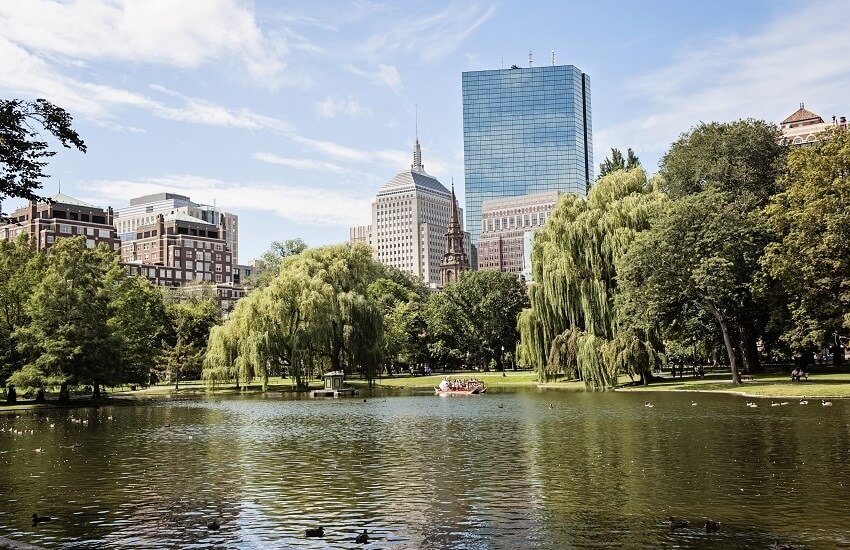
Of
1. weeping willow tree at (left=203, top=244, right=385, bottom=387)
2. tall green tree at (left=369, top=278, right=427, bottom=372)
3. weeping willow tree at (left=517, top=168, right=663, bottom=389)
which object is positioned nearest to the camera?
weeping willow tree at (left=517, top=168, right=663, bottom=389)

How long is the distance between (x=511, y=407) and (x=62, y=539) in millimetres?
32585

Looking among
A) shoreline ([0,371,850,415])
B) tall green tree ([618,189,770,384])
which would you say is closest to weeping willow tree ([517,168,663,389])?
shoreline ([0,371,850,415])

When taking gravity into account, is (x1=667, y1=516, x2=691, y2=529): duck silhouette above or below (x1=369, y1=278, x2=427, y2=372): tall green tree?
below

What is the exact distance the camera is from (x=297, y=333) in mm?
69438

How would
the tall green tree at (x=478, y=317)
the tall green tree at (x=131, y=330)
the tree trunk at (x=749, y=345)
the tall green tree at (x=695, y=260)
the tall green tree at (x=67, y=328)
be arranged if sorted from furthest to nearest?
the tall green tree at (x=478, y=317)
the tall green tree at (x=131, y=330)
the tree trunk at (x=749, y=345)
the tall green tree at (x=67, y=328)
the tall green tree at (x=695, y=260)

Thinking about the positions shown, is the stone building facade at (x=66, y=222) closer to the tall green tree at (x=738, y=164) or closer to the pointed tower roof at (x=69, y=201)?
the pointed tower roof at (x=69, y=201)

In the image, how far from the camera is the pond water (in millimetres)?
15102

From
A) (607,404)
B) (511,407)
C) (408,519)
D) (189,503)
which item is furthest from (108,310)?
(408,519)

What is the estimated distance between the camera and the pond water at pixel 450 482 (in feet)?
49.5

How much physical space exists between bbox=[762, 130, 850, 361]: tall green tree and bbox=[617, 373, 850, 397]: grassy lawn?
9.02 ft

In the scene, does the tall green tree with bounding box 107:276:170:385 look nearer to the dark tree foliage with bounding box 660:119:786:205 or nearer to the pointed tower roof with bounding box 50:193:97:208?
the dark tree foliage with bounding box 660:119:786:205

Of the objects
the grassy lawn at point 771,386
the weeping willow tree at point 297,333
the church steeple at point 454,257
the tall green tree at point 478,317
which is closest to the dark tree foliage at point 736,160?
the grassy lawn at point 771,386

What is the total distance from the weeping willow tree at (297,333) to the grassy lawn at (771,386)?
80.8 ft

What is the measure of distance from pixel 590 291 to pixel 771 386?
13.6 m
